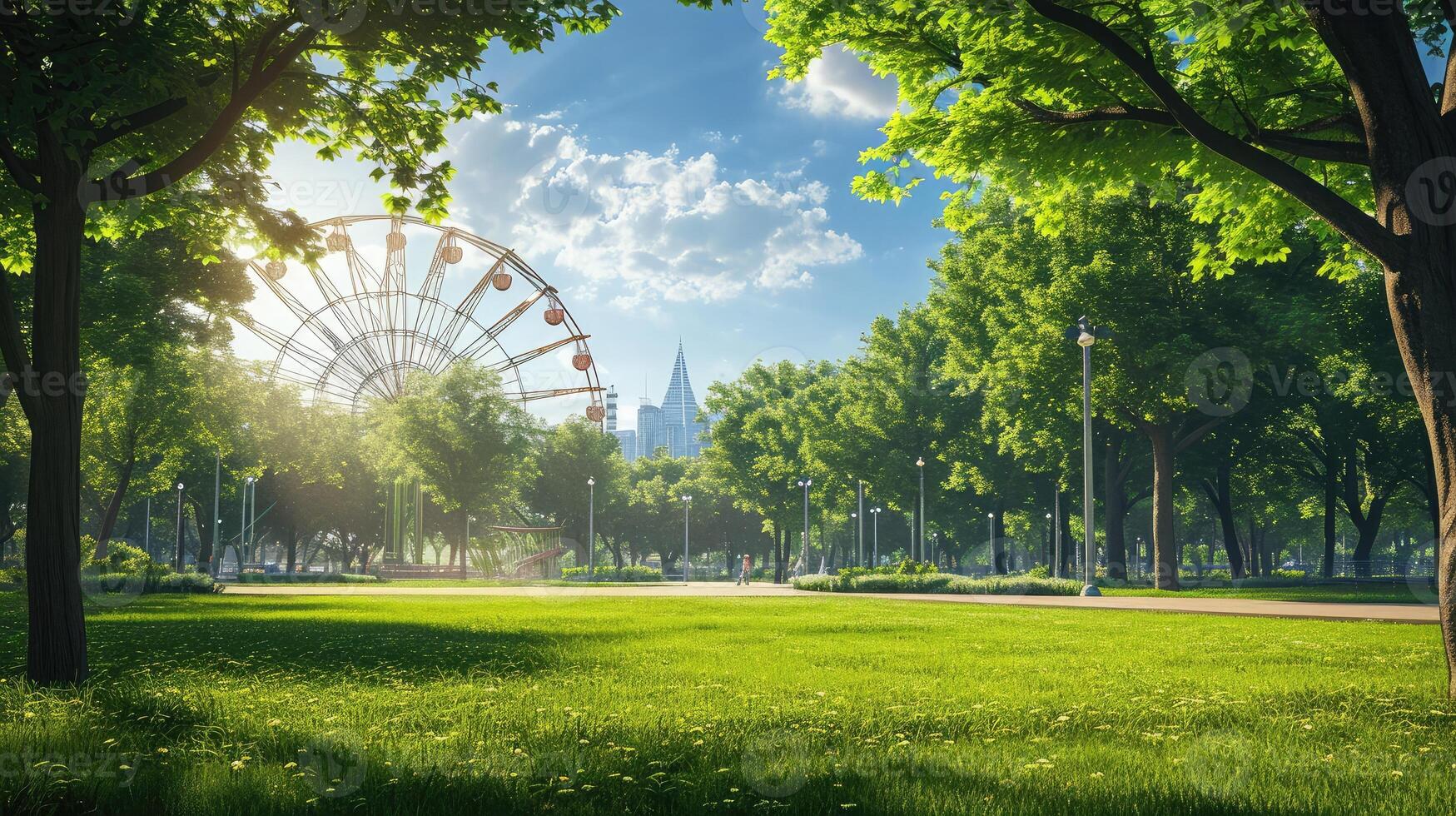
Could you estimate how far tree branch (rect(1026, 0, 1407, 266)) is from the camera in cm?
823

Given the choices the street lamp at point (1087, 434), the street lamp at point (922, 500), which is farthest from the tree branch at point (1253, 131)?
the street lamp at point (922, 500)

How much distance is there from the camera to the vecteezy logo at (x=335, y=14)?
9.34 meters

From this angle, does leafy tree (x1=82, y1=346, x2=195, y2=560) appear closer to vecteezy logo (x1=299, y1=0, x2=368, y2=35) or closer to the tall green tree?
the tall green tree

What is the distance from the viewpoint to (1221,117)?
36.2ft

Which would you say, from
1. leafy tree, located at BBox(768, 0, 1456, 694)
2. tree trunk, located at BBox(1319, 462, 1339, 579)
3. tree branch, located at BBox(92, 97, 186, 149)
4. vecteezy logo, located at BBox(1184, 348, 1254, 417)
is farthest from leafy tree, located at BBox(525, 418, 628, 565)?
tree branch, located at BBox(92, 97, 186, 149)

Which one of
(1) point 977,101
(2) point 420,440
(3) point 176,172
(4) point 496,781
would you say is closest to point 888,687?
(4) point 496,781

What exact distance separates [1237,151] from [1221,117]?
9.01ft

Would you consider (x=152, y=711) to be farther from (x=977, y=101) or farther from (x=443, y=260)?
(x=443, y=260)

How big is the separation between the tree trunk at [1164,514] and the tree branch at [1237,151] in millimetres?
27015

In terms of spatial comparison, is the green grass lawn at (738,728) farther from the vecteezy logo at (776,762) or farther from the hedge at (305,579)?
the hedge at (305,579)

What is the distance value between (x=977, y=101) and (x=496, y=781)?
350 inches

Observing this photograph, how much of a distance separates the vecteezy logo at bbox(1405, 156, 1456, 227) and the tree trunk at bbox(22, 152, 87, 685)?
11.2 m

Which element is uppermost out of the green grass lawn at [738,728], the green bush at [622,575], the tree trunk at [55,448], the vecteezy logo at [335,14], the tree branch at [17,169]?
the vecteezy logo at [335,14]

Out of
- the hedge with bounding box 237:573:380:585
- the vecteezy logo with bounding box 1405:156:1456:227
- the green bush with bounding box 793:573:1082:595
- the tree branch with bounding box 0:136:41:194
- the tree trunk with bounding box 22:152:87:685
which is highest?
the tree branch with bounding box 0:136:41:194
